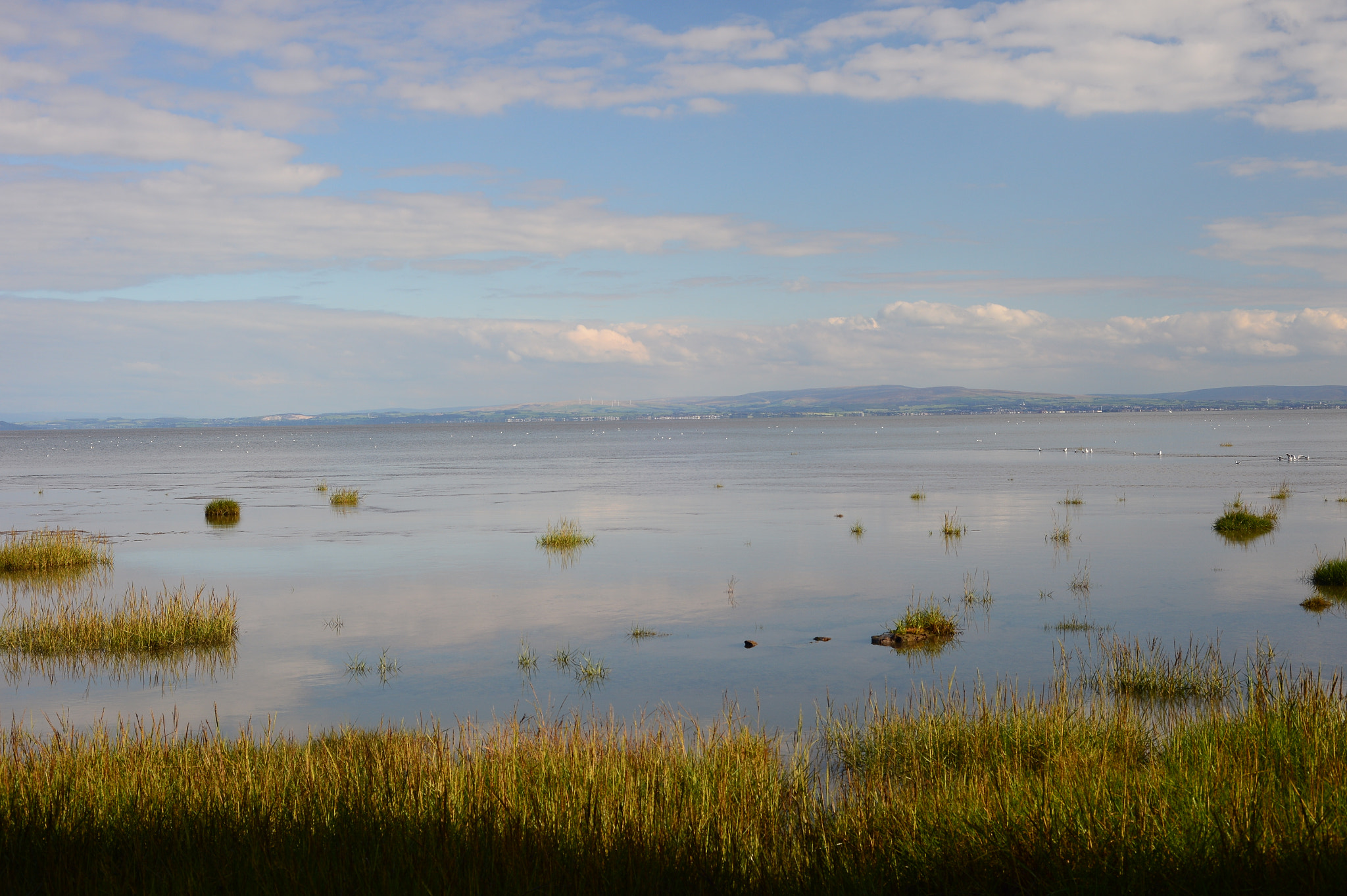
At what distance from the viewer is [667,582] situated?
25.9 metres

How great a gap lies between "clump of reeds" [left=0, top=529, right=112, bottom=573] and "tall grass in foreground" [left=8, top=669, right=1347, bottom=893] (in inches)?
787

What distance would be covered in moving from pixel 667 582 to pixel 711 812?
60.1 ft

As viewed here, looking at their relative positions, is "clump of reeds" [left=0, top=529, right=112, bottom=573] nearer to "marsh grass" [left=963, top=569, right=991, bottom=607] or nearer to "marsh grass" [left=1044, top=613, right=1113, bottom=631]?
"marsh grass" [left=963, top=569, right=991, bottom=607]

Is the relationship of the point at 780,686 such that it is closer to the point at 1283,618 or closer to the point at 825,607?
the point at 825,607

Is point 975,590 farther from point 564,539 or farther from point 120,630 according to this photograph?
point 120,630

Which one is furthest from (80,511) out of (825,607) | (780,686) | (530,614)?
(780,686)

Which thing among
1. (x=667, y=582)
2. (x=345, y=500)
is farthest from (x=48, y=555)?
(x=345, y=500)

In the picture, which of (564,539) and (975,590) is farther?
(564,539)

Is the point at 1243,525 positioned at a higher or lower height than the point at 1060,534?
higher

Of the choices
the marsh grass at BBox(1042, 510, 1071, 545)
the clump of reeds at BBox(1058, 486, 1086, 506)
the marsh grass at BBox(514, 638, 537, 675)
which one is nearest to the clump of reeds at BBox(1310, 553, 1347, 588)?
the marsh grass at BBox(1042, 510, 1071, 545)

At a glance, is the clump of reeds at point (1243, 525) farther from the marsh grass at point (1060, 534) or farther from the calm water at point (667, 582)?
the marsh grass at point (1060, 534)

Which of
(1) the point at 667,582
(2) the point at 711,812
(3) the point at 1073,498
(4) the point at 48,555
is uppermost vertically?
(2) the point at 711,812

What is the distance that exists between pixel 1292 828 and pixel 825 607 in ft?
50.5

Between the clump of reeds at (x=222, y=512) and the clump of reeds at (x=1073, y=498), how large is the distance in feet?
122
